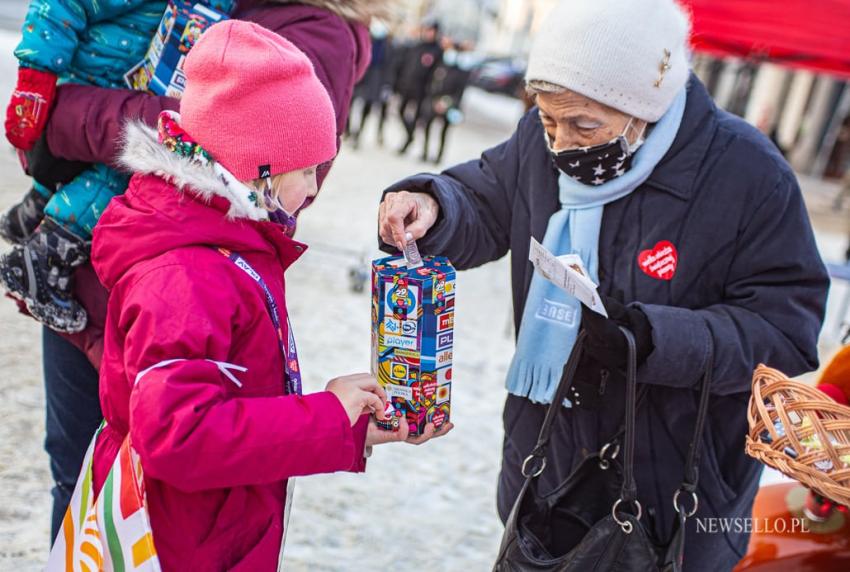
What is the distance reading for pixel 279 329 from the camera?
4.47 ft

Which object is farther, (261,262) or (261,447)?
(261,262)

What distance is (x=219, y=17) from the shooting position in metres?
1.66

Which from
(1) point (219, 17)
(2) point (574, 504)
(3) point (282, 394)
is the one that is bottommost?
(2) point (574, 504)

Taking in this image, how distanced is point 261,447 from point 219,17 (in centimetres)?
95

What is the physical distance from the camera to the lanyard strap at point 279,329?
4.26ft

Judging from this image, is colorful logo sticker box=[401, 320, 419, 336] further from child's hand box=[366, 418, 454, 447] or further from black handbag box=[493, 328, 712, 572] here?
black handbag box=[493, 328, 712, 572]

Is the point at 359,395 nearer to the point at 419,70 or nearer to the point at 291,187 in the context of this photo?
the point at 291,187

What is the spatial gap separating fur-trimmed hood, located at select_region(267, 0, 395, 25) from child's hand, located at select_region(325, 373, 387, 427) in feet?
2.82

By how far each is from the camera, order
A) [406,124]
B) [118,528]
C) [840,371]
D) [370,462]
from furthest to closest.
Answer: [406,124]
[370,462]
[840,371]
[118,528]

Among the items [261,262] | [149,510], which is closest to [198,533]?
[149,510]

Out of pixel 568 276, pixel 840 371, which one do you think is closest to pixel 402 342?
pixel 568 276

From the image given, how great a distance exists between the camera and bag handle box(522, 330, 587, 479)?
160cm

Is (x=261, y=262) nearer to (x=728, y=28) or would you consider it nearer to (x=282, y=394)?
(x=282, y=394)

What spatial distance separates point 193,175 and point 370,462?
236 centimetres
